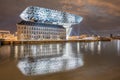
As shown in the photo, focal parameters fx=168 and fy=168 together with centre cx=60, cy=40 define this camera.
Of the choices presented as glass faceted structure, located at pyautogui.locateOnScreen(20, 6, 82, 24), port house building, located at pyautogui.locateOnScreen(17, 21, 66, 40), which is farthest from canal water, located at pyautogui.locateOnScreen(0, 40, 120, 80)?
glass faceted structure, located at pyautogui.locateOnScreen(20, 6, 82, 24)

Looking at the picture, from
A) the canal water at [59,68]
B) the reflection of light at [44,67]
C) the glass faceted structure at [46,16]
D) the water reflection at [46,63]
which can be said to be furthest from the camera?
the glass faceted structure at [46,16]

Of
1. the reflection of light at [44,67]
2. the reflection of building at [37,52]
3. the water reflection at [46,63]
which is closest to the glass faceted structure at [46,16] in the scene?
the reflection of building at [37,52]

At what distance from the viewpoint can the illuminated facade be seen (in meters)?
92.5

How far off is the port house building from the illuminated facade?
2.82 meters

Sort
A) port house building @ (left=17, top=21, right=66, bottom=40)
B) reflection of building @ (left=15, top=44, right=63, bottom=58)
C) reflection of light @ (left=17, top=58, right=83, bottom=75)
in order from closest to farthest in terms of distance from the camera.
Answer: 1. reflection of light @ (left=17, top=58, right=83, bottom=75)
2. reflection of building @ (left=15, top=44, right=63, bottom=58)
3. port house building @ (left=17, top=21, right=66, bottom=40)

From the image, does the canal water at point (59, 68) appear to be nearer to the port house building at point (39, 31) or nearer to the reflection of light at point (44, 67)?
the reflection of light at point (44, 67)

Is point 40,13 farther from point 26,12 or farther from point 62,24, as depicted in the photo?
point 62,24

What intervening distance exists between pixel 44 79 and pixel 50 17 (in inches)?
3595

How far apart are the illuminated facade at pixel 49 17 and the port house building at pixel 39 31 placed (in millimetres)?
2822

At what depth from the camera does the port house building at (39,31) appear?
85.6 m

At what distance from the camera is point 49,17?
99375 mm

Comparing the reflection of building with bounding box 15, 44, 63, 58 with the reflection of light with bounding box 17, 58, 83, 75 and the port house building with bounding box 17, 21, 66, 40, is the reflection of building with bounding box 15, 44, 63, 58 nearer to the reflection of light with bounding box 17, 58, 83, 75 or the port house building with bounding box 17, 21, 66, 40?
the reflection of light with bounding box 17, 58, 83, 75

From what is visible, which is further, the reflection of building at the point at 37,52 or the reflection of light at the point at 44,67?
the reflection of building at the point at 37,52

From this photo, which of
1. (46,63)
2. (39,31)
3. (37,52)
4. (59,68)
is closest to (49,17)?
(39,31)
